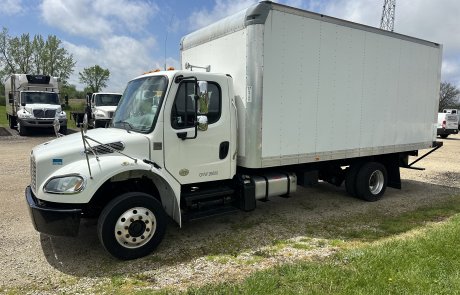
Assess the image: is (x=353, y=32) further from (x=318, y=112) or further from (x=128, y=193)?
(x=128, y=193)

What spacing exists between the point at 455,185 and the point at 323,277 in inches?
295

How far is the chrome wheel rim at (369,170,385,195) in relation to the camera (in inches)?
318

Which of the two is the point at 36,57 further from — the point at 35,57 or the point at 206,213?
the point at 206,213

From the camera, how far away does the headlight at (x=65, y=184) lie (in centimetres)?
434

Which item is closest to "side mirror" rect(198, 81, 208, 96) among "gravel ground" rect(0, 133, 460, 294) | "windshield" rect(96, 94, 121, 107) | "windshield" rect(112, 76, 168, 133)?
"windshield" rect(112, 76, 168, 133)

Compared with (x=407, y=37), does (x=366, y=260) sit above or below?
below

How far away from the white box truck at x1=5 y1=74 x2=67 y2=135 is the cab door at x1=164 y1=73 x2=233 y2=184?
15.4 meters

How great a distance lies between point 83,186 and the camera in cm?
437

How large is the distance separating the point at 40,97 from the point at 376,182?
19.0 metres

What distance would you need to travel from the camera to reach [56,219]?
434cm

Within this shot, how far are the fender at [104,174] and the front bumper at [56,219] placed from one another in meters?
0.12

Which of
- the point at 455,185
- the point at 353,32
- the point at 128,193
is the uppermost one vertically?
the point at 353,32

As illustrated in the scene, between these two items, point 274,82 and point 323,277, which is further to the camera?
point 274,82

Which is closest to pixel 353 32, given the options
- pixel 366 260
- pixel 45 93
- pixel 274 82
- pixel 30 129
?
pixel 274 82
